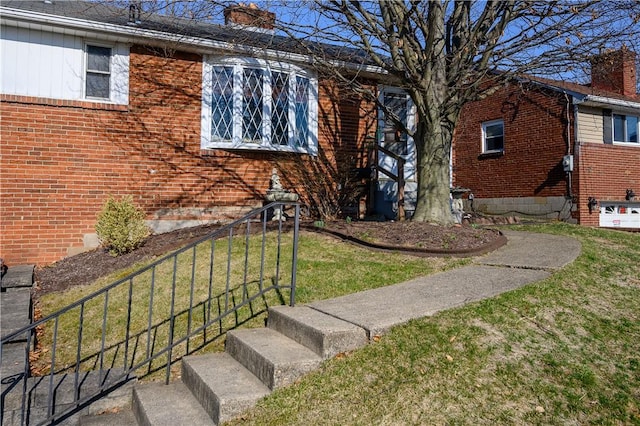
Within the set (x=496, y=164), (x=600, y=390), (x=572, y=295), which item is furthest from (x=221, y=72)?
(x=496, y=164)

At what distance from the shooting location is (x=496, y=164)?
16031 mm

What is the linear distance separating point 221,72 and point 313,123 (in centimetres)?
224

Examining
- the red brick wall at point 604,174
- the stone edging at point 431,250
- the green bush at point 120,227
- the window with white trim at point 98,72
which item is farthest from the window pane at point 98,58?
the red brick wall at point 604,174

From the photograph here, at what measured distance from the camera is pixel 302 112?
10102mm

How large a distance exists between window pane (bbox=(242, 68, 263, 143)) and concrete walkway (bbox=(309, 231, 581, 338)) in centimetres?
548

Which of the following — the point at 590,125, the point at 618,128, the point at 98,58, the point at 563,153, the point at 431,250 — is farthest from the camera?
the point at 618,128

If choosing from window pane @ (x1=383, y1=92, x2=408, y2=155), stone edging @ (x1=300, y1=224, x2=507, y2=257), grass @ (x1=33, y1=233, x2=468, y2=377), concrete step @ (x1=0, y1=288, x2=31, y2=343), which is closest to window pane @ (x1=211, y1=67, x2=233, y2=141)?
grass @ (x1=33, y1=233, x2=468, y2=377)

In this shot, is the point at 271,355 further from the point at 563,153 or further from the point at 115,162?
the point at 563,153

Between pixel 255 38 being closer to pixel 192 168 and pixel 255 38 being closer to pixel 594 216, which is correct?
pixel 192 168

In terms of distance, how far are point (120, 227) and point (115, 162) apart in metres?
1.75

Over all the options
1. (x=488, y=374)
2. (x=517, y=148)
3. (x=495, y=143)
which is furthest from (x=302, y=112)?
(x=495, y=143)

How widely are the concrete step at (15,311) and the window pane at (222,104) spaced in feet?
14.9

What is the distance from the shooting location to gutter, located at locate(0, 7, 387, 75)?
7.71 meters

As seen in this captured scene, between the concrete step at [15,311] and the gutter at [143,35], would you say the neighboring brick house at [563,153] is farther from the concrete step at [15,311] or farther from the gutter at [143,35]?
the concrete step at [15,311]
